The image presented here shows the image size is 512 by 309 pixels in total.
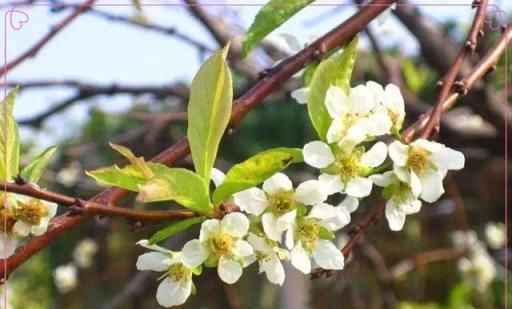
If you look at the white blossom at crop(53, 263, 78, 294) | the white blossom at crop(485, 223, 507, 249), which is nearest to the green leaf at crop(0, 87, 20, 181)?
the white blossom at crop(485, 223, 507, 249)

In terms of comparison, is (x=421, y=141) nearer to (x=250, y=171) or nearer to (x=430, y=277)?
(x=250, y=171)

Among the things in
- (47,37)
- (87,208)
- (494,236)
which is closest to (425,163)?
(87,208)

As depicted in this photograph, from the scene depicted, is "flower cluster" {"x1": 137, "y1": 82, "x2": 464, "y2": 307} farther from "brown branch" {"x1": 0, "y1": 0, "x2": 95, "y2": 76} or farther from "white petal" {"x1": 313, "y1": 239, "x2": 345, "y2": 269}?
"brown branch" {"x1": 0, "y1": 0, "x2": 95, "y2": 76}

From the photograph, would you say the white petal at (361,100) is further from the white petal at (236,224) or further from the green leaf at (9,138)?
the green leaf at (9,138)

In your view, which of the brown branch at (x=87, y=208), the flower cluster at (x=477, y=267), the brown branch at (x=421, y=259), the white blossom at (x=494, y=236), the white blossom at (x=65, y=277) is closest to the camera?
the brown branch at (x=87, y=208)

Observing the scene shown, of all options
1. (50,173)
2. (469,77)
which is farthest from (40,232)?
(50,173)

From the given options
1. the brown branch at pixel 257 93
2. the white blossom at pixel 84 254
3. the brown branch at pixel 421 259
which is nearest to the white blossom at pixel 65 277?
the white blossom at pixel 84 254
